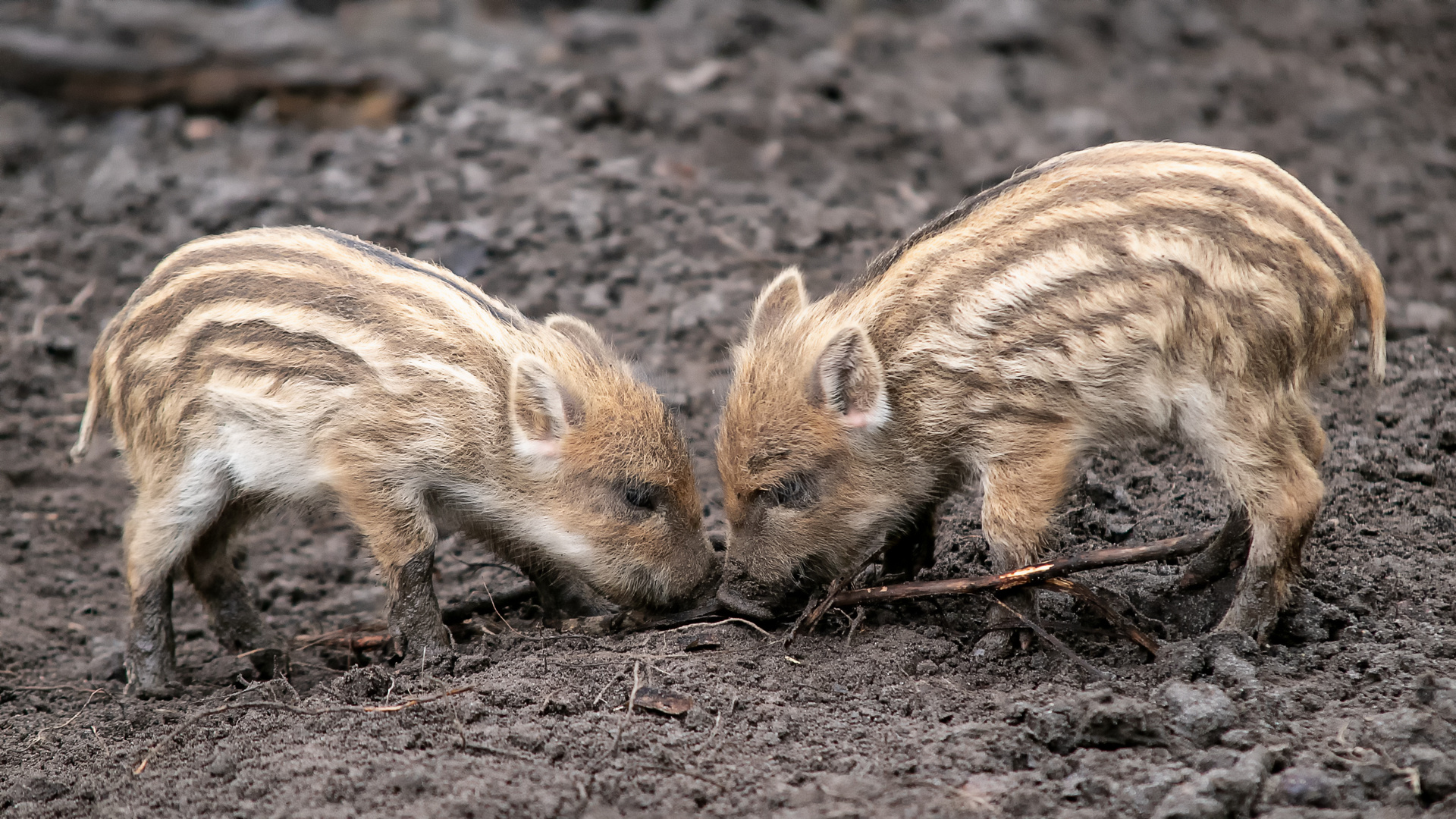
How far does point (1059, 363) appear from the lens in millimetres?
4152

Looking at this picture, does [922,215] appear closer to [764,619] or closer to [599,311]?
[599,311]

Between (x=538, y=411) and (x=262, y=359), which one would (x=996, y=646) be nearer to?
(x=538, y=411)

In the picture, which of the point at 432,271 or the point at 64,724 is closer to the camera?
the point at 64,724

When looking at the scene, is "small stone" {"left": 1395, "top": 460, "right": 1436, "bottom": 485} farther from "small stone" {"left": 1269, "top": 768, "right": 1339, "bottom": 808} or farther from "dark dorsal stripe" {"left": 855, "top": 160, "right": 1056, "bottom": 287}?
"small stone" {"left": 1269, "top": 768, "right": 1339, "bottom": 808}

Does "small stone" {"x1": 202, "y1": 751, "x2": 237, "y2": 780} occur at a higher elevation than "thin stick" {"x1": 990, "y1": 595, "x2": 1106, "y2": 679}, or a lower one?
lower

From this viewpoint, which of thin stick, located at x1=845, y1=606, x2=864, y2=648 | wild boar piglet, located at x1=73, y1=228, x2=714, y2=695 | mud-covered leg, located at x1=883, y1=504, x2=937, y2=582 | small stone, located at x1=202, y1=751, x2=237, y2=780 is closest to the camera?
small stone, located at x1=202, y1=751, x2=237, y2=780

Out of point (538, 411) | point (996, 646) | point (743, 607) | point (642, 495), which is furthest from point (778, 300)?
point (996, 646)

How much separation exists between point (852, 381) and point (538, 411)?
3.90ft

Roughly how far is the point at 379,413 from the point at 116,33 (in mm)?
5822

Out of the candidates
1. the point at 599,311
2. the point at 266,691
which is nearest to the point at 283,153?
the point at 599,311

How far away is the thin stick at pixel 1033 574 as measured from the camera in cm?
414

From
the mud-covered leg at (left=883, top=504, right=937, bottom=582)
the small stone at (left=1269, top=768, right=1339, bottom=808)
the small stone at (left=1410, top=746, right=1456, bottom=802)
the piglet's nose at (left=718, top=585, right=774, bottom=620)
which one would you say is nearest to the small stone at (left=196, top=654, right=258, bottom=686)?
the piglet's nose at (left=718, top=585, right=774, bottom=620)

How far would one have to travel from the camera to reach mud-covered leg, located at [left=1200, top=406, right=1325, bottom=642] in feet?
13.3

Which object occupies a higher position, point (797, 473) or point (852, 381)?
point (852, 381)
